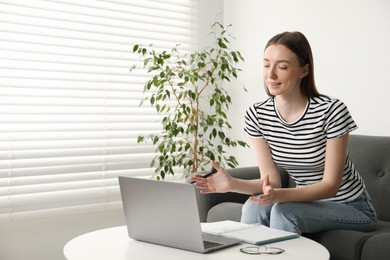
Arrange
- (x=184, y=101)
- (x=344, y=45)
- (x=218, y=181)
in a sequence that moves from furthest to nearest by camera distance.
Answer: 1. (x=184, y=101)
2. (x=344, y=45)
3. (x=218, y=181)

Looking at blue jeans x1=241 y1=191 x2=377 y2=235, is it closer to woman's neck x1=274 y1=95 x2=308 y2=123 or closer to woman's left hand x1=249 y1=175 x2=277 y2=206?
woman's left hand x1=249 y1=175 x2=277 y2=206

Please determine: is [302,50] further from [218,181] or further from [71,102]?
[71,102]

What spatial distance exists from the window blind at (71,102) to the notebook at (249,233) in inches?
67.7

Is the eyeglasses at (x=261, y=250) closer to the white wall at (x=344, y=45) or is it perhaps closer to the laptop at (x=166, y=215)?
the laptop at (x=166, y=215)

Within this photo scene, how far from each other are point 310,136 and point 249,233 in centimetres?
64

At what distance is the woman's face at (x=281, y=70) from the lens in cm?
238

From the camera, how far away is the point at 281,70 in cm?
239

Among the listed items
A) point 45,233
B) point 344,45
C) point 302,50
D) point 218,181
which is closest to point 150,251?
point 218,181

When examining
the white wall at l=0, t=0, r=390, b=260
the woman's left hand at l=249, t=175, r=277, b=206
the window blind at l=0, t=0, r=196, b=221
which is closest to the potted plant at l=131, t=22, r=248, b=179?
the window blind at l=0, t=0, r=196, b=221

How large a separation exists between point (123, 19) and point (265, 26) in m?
1.00

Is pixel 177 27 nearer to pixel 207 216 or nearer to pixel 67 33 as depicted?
pixel 67 33

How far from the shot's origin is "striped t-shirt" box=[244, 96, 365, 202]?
233 cm

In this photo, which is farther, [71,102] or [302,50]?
[71,102]

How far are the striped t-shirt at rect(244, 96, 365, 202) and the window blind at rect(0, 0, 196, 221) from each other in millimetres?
1474
